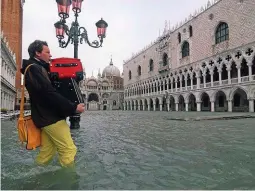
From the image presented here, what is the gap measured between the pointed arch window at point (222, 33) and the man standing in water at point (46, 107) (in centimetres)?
2893

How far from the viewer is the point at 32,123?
2586mm

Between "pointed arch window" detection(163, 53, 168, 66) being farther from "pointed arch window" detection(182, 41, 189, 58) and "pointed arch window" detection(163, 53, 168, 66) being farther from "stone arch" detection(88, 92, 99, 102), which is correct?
"stone arch" detection(88, 92, 99, 102)

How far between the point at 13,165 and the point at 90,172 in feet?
4.18

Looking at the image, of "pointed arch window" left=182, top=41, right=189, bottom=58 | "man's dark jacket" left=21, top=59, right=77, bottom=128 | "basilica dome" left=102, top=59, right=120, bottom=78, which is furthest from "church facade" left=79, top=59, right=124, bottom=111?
"man's dark jacket" left=21, top=59, right=77, bottom=128

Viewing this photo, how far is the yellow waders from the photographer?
2.53 meters

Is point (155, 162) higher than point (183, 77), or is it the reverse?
point (183, 77)

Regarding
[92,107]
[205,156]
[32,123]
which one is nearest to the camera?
[32,123]

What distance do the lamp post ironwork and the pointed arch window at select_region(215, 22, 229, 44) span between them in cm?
2314

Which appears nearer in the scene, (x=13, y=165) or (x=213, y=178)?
(x=213, y=178)

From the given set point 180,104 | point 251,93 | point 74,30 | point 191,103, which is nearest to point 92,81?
point 180,104

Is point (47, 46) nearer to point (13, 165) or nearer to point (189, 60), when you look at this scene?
point (13, 165)

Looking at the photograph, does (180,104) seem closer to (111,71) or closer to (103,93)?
(103,93)

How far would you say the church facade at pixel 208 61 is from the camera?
24641 mm

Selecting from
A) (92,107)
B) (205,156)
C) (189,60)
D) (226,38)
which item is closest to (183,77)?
(189,60)
